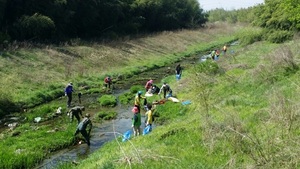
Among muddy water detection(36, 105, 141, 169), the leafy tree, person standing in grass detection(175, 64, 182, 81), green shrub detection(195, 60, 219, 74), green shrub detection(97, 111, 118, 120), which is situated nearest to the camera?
muddy water detection(36, 105, 141, 169)

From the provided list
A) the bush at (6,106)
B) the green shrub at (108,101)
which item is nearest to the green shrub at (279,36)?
the green shrub at (108,101)

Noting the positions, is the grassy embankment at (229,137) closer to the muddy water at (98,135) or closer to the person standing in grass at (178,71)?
the muddy water at (98,135)

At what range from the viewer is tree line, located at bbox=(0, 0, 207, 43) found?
42.7 m

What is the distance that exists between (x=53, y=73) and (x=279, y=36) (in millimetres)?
32073

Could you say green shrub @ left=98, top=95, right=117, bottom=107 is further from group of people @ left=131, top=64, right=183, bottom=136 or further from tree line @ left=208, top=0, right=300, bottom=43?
tree line @ left=208, top=0, right=300, bottom=43

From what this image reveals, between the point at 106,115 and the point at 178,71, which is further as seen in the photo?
the point at 178,71

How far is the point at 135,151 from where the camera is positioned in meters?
13.4

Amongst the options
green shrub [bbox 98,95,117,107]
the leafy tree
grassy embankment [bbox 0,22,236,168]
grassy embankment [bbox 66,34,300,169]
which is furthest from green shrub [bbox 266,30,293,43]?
green shrub [bbox 98,95,117,107]

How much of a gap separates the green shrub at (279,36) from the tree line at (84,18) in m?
24.7

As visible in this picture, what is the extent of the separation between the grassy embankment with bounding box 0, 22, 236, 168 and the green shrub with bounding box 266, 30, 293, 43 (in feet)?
46.4

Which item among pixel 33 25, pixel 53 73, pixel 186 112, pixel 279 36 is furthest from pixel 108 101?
pixel 279 36

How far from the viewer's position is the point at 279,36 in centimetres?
4984

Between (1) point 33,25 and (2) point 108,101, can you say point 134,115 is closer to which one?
(2) point 108,101

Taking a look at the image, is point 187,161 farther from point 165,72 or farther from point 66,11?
point 66,11
